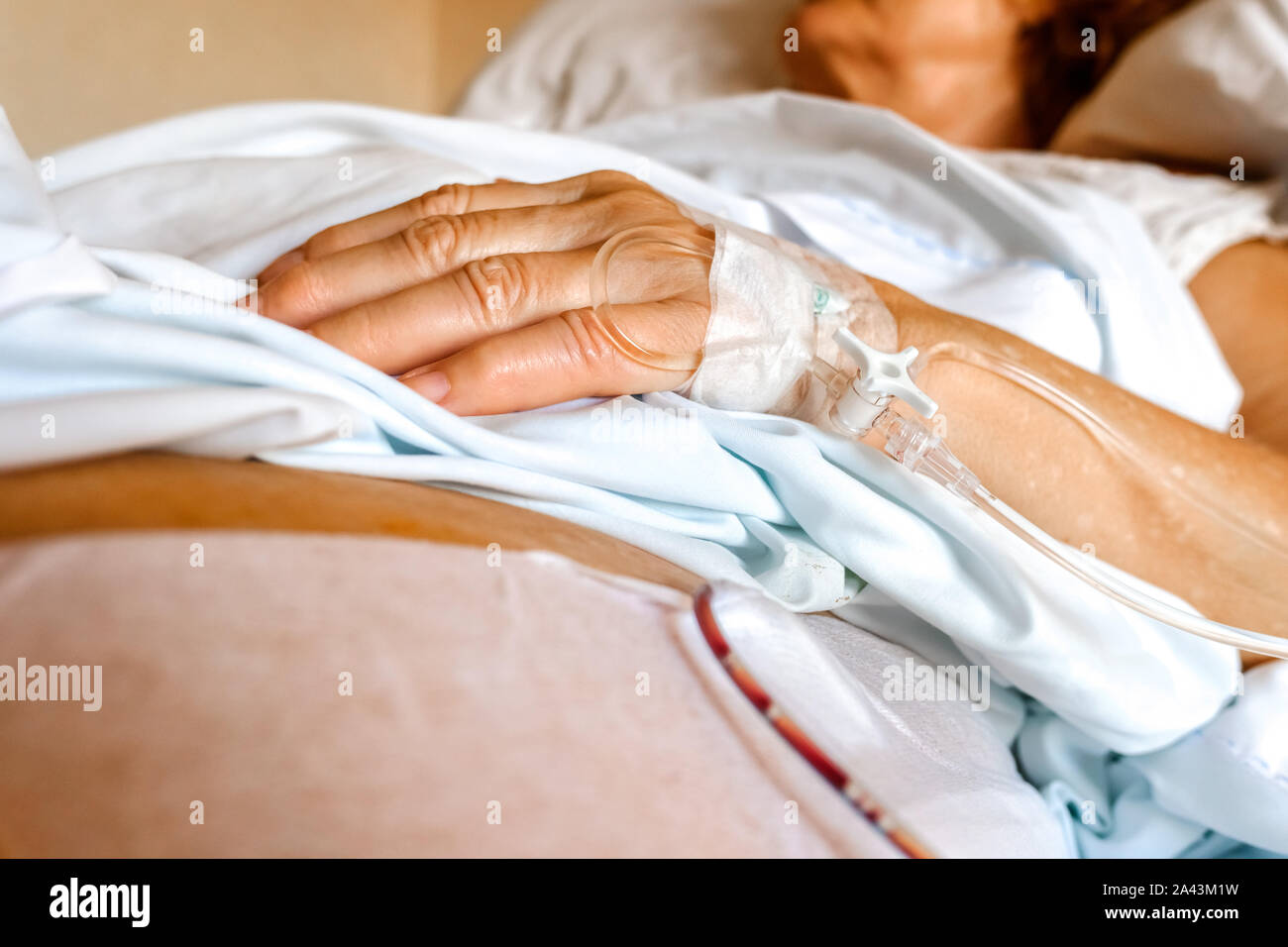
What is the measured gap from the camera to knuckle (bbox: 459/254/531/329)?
61 centimetres

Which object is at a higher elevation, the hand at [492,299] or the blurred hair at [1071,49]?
the blurred hair at [1071,49]

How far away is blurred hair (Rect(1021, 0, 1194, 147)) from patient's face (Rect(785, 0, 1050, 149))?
0.03 m

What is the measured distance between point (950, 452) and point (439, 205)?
16.8 inches

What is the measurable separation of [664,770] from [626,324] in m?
0.31

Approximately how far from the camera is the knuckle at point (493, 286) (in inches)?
24.1

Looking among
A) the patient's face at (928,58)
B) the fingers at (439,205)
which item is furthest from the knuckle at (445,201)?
the patient's face at (928,58)

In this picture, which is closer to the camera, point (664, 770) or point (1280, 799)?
point (664, 770)

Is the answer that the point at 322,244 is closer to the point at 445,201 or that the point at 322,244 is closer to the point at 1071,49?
the point at 445,201

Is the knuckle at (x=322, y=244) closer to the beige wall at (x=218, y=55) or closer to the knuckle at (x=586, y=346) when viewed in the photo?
the knuckle at (x=586, y=346)

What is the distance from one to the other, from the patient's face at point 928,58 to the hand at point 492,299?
0.62m
